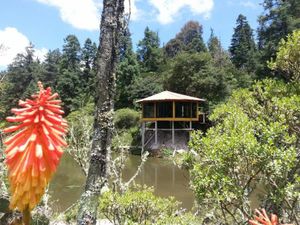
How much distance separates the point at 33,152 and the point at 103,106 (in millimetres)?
2137

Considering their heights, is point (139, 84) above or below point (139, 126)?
above

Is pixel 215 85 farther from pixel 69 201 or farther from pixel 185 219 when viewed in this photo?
pixel 185 219

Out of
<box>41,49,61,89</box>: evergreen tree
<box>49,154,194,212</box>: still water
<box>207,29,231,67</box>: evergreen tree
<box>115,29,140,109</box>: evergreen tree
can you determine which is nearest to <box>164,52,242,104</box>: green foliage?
<box>115,29,140,109</box>: evergreen tree

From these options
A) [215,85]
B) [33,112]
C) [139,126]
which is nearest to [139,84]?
[139,126]

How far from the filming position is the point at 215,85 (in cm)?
3225

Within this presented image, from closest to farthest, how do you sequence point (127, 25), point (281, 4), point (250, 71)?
point (127, 25) < point (281, 4) < point (250, 71)

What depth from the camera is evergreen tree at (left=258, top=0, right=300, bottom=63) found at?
33.6 m

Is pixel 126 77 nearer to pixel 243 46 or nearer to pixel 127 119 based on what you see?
pixel 127 119

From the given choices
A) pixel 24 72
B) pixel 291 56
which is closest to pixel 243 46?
pixel 24 72

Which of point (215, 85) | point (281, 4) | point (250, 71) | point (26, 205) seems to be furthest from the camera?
point (250, 71)

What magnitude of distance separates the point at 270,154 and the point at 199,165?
0.98 metres

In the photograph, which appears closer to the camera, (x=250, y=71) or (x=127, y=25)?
(x=127, y=25)

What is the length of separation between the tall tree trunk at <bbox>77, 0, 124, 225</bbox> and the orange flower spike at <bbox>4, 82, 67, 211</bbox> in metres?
1.99

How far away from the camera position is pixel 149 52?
50938mm
